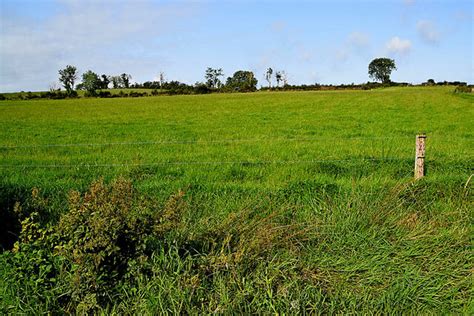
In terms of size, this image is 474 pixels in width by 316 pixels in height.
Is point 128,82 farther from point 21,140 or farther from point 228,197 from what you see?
point 228,197

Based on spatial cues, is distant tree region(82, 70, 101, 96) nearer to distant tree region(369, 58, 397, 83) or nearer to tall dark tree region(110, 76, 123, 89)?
tall dark tree region(110, 76, 123, 89)

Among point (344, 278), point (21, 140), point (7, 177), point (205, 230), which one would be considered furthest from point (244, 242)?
point (21, 140)

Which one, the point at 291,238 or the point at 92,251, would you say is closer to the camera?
the point at 92,251

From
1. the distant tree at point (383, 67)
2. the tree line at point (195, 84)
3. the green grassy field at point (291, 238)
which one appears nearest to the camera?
the green grassy field at point (291, 238)

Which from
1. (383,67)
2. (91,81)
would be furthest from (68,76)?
(383,67)

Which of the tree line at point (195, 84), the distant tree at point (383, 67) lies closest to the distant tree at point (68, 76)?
the tree line at point (195, 84)

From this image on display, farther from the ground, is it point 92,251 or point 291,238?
point 92,251

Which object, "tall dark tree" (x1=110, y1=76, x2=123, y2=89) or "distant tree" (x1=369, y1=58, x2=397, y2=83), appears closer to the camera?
"tall dark tree" (x1=110, y1=76, x2=123, y2=89)

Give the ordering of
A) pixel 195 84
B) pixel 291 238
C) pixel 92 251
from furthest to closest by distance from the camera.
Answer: pixel 195 84 < pixel 291 238 < pixel 92 251

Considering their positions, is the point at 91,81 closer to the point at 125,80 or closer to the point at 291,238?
the point at 125,80

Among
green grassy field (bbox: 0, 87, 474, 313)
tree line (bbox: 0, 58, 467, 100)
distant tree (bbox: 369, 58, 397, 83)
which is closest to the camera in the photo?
green grassy field (bbox: 0, 87, 474, 313)

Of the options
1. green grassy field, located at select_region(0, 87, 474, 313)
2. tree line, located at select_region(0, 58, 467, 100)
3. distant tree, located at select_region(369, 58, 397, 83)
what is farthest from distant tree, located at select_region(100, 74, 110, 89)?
green grassy field, located at select_region(0, 87, 474, 313)

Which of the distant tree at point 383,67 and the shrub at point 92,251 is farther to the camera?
the distant tree at point 383,67

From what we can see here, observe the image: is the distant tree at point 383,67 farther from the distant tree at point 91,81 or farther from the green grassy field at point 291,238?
the green grassy field at point 291,238
